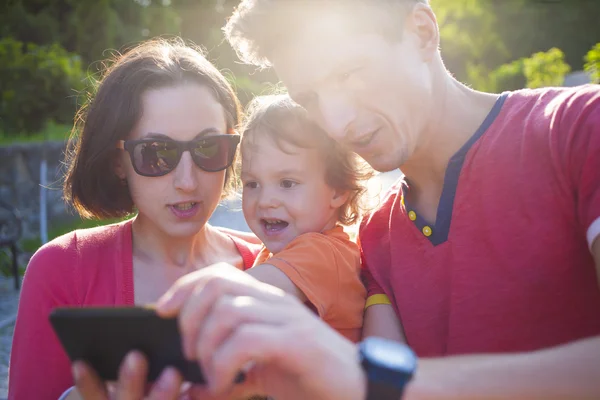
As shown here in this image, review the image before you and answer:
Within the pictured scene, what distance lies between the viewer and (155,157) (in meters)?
2.38

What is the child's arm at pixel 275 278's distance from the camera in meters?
1.96

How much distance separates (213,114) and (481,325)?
1.39 m

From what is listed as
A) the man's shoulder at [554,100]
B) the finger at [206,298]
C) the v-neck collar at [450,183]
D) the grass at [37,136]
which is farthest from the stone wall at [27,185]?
the finger at [206,298]

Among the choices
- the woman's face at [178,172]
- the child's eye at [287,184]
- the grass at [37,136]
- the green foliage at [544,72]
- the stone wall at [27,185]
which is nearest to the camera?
the woman's face at [178,172]

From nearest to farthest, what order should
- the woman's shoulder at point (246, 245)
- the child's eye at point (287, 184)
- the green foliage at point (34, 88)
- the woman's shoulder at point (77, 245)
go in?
the woman's shoulder at point (77, 245)
the child's eye at point (287, 184)
the woman's shoulder at point (246, 245)
the green foliage at point (34, 88)

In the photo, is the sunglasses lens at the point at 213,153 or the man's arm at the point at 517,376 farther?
the sunglasses lens at the point at 213,153

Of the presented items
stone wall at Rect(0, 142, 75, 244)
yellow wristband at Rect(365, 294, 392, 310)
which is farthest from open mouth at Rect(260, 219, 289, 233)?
stone wall at Rect(0, 142, 75, 244)

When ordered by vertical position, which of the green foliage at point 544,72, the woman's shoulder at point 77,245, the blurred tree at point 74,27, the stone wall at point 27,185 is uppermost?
the blurred tree at point 74,27

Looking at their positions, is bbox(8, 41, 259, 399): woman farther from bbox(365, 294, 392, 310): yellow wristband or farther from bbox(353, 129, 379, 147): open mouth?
bbox(365, 294, 392, 310): yellow wristband

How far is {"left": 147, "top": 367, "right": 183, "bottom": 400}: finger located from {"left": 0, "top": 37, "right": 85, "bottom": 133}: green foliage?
30.6 ft

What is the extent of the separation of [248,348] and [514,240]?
1.11m

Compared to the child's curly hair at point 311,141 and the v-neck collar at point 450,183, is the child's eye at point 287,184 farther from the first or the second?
the v-neck collar at point 450,183

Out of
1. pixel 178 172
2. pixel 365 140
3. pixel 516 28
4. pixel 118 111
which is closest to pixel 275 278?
pixel 365 140

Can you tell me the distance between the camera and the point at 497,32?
31.2m
